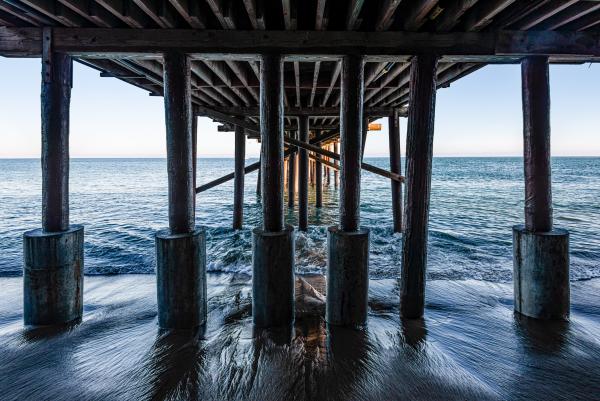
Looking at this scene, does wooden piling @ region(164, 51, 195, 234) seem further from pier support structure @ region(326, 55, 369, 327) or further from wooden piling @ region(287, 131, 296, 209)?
wooden piling @ region(287, 131, 296, 209)

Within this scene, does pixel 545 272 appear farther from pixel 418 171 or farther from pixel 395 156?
pixel 395 156

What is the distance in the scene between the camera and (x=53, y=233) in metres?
3.07

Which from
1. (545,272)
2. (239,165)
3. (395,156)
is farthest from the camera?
(239,165)

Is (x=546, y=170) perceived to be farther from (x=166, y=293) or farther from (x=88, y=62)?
(x=88, y=62)

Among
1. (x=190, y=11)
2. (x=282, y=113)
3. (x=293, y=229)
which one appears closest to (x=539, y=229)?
(x=293, y=229)

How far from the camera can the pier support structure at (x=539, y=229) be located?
3.19m

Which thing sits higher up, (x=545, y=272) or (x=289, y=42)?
(x=289, y=42)

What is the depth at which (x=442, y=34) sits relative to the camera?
3.05 metres

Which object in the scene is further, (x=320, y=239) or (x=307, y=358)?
(x=320, y=239)

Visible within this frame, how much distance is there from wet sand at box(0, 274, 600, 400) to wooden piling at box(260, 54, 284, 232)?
4.19 ft

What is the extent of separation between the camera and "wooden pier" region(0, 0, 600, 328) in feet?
9.70

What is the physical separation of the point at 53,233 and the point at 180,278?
4.84 feet

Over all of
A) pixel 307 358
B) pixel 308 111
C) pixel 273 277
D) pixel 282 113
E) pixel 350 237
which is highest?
pixel 308 111

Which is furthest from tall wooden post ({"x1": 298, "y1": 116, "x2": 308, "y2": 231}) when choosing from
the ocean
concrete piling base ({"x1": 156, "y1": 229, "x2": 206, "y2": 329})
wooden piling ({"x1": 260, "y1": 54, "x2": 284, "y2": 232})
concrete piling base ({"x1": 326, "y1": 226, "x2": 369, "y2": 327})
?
concrete piling base ({"x1": 156, "y1": 229, "x2": 206, "y2": 329})
